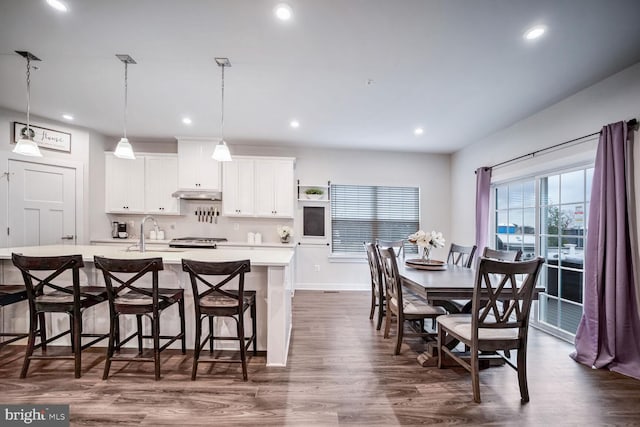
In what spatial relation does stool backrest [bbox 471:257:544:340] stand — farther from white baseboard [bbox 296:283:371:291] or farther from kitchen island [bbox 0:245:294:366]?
white baseboard [bbox 296:283:371:291]

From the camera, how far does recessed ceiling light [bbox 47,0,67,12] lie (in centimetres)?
186

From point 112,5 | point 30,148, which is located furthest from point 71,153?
point 112,5

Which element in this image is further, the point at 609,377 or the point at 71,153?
the point at 71,153

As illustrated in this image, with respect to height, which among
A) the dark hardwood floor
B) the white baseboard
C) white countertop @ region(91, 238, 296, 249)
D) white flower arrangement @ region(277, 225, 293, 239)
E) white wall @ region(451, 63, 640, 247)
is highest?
white wall @ region(451, 63, 640, 247)

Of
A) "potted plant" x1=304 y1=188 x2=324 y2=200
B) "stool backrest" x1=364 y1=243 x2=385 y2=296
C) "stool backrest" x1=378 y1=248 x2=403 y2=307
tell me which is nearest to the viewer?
"stool backrest" x1=378 y1=248 x2=403 y2=307

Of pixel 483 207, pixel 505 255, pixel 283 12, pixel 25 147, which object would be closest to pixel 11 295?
pixel 25 147

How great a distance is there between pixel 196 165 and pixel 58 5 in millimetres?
2957

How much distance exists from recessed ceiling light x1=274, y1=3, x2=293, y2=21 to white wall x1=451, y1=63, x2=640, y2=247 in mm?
2980

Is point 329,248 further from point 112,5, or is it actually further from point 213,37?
point 112,5

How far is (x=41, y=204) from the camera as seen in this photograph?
13.1ft

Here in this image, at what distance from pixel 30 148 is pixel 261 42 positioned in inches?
91.6

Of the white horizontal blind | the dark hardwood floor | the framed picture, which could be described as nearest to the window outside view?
the dark hardwood floor

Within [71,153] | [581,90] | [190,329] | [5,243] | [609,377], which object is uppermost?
[581,90]

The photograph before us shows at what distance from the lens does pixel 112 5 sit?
6.13 feet
